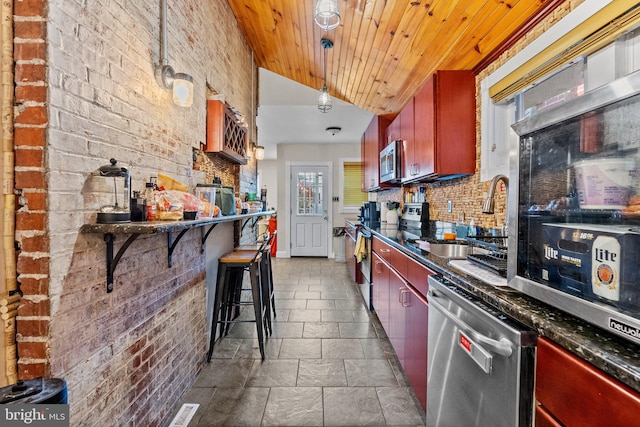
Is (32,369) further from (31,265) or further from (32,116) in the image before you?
(32,116)

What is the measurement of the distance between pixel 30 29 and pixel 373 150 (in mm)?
4153

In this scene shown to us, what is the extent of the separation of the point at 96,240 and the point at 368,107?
3.68m

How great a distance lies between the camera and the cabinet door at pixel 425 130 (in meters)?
2.42

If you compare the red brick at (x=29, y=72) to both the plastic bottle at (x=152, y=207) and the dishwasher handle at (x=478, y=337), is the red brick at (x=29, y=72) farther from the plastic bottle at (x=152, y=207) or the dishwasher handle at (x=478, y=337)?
the dishwasher handle at (x=478, y=337)

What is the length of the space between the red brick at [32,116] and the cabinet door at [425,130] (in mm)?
2301

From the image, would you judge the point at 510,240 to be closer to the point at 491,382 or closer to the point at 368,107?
the point at 491,382

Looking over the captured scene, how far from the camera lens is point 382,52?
8.86 feet

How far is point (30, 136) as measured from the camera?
923 mm

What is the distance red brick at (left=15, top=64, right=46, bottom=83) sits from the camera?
0.92 metres

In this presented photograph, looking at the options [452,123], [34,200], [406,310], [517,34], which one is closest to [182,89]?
[34,200]

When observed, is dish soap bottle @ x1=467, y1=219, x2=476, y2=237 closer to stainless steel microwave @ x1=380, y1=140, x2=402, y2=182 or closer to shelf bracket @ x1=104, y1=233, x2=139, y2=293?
stainless steel microwave @ x1=380, y1=140, x2=402, y2=182

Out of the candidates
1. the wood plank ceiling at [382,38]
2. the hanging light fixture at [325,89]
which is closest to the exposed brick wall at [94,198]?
the wood plank ceiling at [382,38]

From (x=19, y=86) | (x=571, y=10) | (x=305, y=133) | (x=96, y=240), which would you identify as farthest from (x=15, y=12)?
(x=305, y=133)

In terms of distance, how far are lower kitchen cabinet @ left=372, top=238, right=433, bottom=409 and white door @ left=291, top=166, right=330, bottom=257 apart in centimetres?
392
